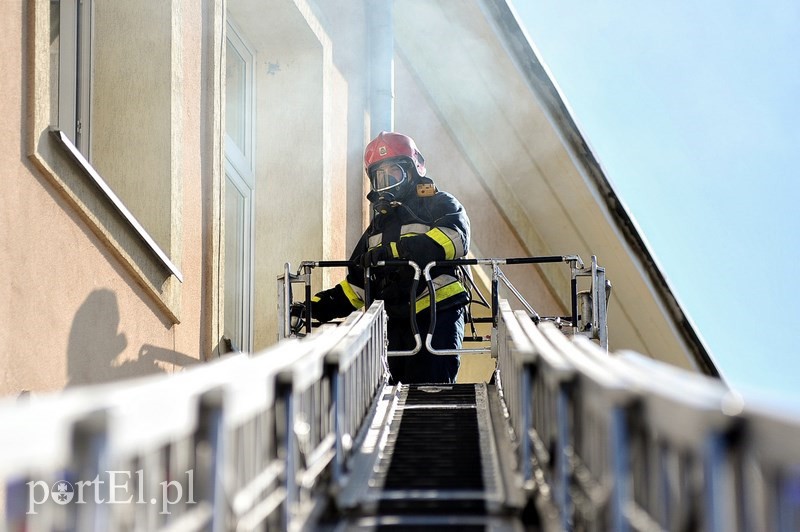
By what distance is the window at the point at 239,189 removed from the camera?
9.62 meters

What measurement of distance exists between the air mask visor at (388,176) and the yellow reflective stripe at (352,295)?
0.77 meters

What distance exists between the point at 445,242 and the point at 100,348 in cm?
257

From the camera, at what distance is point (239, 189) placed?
9.89m

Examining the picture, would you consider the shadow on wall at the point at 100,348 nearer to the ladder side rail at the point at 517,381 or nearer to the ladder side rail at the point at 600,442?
the ladder side rail at the point at 517,381

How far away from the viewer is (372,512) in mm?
3393

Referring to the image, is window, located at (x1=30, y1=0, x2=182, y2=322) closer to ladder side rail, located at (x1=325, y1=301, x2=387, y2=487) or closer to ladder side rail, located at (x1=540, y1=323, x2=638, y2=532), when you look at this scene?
ladder side rail, located at (x1=325, y1=301, x2=387, y2=487)

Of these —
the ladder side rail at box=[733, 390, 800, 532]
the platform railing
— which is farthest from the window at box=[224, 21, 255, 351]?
the ladder side rail at box=[733, 390, 800, 532]

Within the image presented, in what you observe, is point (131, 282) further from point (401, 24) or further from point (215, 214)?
point (401, 24)

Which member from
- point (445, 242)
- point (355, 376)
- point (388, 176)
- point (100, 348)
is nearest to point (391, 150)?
point (388, 176)

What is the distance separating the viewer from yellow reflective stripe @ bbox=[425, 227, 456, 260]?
6.92 m

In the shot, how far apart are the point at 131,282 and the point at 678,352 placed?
8.97 metres

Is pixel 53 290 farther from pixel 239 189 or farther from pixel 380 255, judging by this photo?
pixel 239 189

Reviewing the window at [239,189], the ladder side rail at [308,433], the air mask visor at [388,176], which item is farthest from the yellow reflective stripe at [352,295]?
the ladder side rail at [308,433]

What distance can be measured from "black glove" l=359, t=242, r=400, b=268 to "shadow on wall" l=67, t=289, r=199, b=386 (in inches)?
64.5
